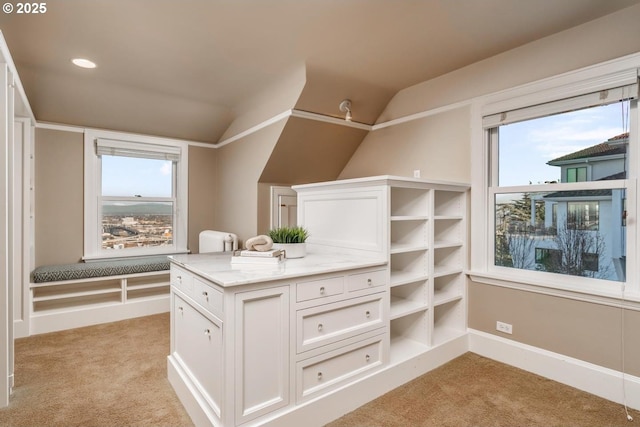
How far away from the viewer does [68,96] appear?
3.20 m

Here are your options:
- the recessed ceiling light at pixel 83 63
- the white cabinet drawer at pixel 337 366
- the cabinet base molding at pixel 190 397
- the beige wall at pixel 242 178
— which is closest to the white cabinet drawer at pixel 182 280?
the cabinet base molding at pixel 190 397

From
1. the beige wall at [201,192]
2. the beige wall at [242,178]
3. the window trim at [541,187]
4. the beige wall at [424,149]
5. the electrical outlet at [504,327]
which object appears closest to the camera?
the window trim at [541,187]

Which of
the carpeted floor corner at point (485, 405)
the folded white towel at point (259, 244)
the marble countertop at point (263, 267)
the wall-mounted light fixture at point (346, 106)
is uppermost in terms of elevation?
the wall-mounted light fixture at point (346, 106)

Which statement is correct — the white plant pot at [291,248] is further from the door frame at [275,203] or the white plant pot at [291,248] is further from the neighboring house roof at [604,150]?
the neighboring house roof at [604,150]

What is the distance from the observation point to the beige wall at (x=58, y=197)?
11.5 feet

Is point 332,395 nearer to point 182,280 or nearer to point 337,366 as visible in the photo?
point 337,366

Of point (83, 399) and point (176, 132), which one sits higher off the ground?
point (176, 132)

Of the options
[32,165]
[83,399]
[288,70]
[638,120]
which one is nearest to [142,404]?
[83,399]

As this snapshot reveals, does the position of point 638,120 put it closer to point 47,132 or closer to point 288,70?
point 288,70

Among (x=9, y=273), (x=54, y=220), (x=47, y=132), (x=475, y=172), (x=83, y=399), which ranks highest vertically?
(x=47, y=132)

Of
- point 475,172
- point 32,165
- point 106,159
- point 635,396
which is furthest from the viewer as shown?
point 106,159

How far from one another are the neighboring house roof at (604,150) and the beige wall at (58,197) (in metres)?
4.63

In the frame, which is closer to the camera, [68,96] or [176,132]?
[68,96]

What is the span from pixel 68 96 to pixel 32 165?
0.85 metres
